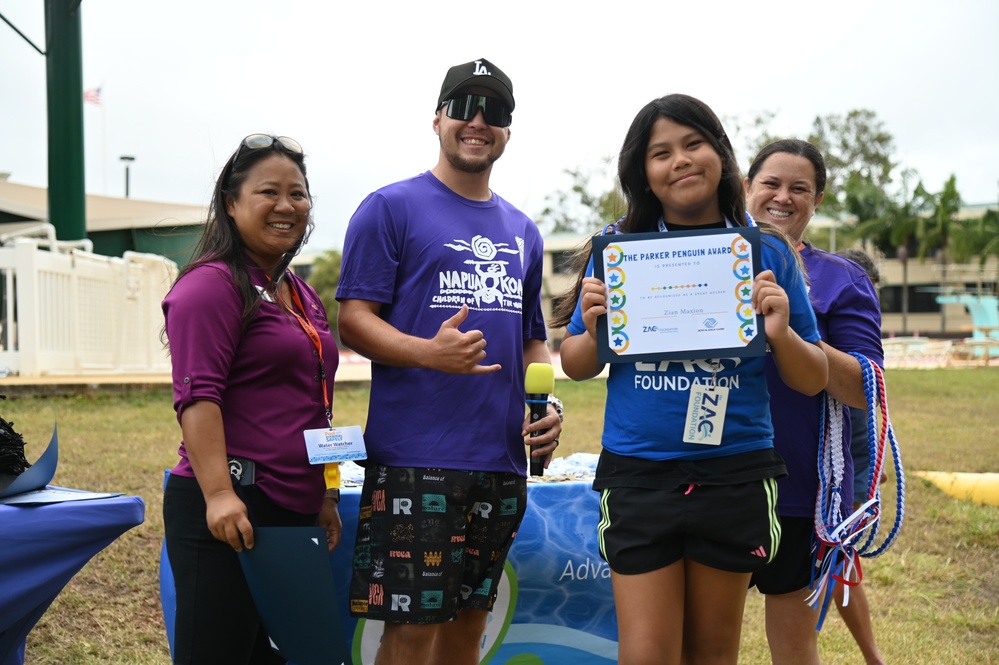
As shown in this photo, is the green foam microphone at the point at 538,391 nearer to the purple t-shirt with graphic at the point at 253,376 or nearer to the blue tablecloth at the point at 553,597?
the purple t-shirt with graphic at the point at 253,376

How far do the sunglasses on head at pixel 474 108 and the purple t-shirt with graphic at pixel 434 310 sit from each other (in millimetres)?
256

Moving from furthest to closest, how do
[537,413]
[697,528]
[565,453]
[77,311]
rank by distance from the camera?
[77,311] → [565,453] → [537,413] → [697,528]

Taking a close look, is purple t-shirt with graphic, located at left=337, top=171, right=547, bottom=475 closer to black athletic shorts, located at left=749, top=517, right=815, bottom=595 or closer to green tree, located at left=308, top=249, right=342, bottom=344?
black athletic shorts, located at left=749, top=517, right=815, bottom=595

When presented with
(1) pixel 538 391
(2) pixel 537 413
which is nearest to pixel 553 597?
(2) pixel 537 413

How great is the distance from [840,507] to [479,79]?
175cm

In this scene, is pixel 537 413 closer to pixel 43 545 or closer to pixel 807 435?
pixel 807 435

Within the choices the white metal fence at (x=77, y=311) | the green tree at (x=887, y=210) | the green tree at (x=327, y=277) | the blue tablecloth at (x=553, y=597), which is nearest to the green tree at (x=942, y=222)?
the green tree at (x=887, y=210)

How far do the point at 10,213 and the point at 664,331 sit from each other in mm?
18238

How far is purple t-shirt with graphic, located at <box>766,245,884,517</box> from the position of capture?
300 cm

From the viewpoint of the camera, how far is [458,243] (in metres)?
2.94

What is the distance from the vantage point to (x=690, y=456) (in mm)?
2525

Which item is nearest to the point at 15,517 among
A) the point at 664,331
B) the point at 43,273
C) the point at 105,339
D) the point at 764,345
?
the point at 664,331

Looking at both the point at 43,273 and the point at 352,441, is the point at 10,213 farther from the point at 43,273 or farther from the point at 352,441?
the point at 352,441

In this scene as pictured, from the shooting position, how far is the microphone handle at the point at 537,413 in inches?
112
